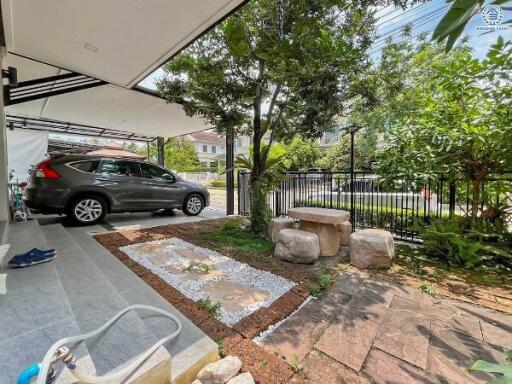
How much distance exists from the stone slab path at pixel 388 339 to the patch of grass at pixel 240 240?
151 cm

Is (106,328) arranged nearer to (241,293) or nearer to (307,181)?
(241,293)

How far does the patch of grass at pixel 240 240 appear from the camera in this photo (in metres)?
3.94

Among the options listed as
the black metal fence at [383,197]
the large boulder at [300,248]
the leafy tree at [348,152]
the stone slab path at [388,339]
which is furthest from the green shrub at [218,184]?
the stone slab path at [388,339]

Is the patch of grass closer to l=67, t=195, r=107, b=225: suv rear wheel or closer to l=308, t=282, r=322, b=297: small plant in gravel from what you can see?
l=308, t=282, r=322, b=297: small plant in gravel

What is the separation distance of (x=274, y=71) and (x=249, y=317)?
10.5ft

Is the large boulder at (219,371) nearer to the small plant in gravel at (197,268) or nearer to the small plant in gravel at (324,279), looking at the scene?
the small plant in gravel at (324,279)

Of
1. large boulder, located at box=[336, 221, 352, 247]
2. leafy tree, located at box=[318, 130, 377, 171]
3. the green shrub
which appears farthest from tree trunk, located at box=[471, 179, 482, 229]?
the green shrub

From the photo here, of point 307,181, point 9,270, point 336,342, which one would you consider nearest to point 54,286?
point 9,270

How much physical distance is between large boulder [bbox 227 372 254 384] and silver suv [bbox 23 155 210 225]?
4.84 metres

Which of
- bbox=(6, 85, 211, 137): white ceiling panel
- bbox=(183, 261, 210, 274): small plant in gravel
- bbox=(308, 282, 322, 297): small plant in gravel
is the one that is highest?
bbox=(6, 85, 211, 137): white ceiling panel

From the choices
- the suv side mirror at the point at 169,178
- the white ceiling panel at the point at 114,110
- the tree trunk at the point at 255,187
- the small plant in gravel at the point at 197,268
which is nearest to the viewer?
the small plant in gravel at the point at 197,268

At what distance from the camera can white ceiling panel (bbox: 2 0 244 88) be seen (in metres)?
2.63

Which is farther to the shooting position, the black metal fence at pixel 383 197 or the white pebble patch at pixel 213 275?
the black metal fence at pixel 383 197

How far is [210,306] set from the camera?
2248mm
